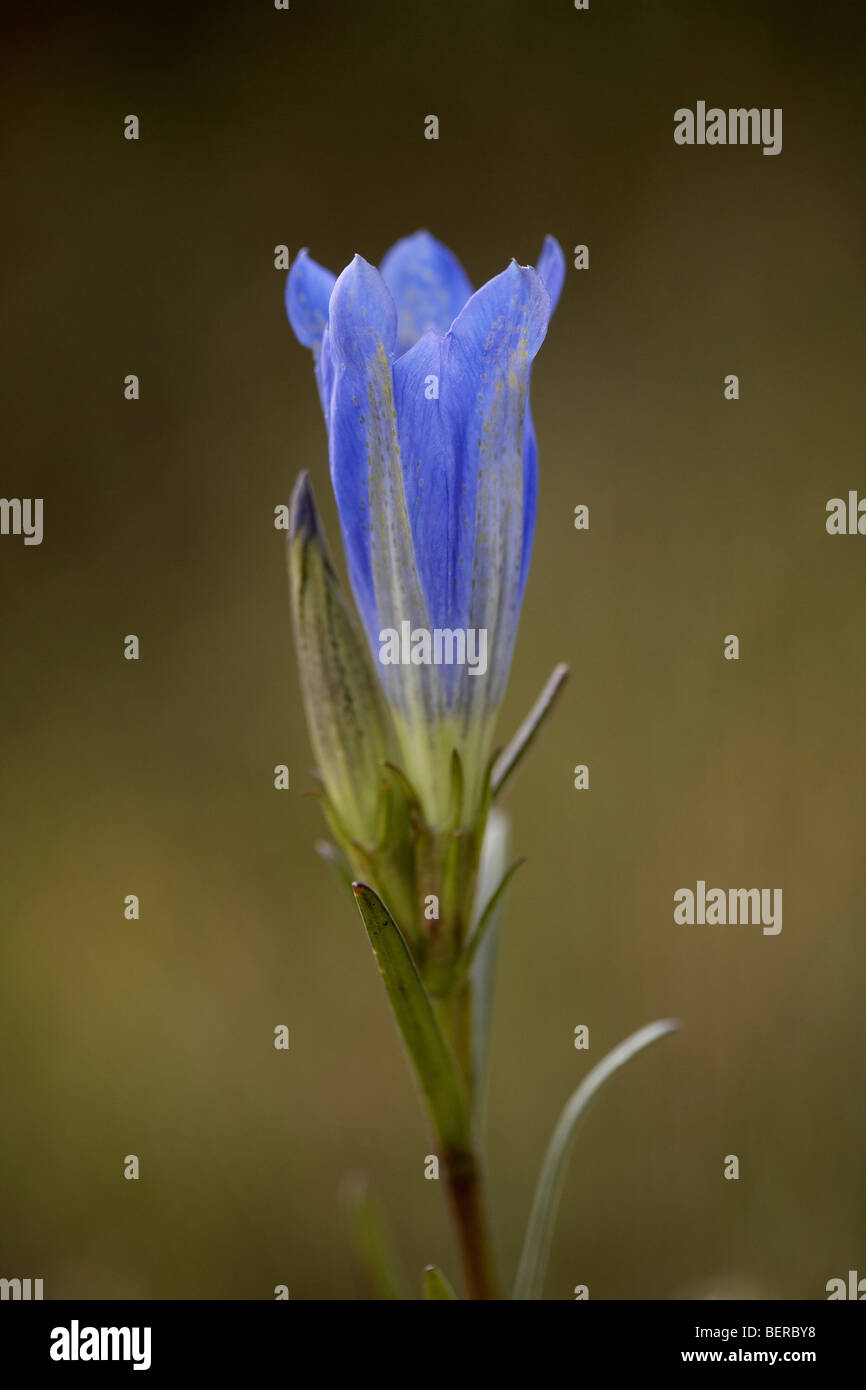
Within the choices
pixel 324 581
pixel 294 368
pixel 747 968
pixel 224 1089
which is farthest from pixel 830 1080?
pixel 294 368

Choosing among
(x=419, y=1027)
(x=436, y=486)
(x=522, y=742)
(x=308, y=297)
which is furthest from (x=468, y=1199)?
(x=308, y=297)

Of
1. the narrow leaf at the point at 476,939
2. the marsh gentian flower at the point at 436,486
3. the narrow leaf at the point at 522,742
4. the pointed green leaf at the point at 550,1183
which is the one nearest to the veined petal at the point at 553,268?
the marsh gentian flower at the point at 436,486

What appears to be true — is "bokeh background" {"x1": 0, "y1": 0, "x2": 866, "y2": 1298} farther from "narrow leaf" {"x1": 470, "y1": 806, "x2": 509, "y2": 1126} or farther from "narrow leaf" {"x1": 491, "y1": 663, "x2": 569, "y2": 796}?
"narrow leaf" {"x1": 491, "y1": 663, "x2": 569, "y2": 796}

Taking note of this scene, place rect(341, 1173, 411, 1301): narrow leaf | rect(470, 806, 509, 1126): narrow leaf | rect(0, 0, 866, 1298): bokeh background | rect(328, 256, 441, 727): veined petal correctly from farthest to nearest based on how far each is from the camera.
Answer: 1. rect(0, 0, 866, 1298): bokeh background
2. rect(341, 1173, 411, 1301): narrow leaf
3. rect(470, 806, 509, 1126): narrow leaf
4. rect(328, 256, 441, 727): veined petal

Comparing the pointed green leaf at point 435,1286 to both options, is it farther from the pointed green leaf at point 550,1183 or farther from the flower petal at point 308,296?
the flower petal at point 308,296

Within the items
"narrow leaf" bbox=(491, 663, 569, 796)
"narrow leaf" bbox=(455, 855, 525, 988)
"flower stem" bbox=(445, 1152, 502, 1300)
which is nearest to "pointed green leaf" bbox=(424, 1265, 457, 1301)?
"flower stem" bbox=(445, 1152, 502, 1300)

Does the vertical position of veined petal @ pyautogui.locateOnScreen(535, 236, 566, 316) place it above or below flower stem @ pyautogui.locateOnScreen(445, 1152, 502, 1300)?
above

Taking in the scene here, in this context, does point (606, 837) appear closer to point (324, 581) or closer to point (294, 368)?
point (294, 368)

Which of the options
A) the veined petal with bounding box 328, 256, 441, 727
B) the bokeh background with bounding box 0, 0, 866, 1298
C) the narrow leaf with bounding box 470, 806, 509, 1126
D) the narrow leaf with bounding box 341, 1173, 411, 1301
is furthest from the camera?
the bokeh background with bounding box 0, 0, 866, 1298

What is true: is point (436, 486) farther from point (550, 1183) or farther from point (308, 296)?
point (550, 1183)
